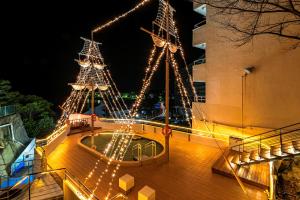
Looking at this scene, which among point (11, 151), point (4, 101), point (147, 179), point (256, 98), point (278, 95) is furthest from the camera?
point (4, 101)

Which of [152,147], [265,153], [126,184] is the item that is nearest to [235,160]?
[265,153]

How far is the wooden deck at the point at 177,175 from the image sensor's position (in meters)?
5.08

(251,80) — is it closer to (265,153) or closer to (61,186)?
(265,153)

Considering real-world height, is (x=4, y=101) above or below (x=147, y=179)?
above

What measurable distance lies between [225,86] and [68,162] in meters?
9.26

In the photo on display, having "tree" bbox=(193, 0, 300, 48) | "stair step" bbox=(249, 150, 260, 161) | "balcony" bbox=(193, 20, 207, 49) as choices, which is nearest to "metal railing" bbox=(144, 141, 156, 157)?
"stair step" bbox=(249, 150, 260, 161)

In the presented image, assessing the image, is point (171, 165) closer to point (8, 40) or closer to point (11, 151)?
point (11, 151)

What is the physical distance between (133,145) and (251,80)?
7470mm

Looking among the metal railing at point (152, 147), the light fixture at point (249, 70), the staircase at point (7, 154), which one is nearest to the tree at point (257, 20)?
the light fixture at point (249, 70)

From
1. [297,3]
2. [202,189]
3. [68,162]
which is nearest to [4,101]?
[68,162]

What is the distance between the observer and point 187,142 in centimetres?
964

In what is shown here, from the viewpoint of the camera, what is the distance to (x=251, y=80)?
29.1ft

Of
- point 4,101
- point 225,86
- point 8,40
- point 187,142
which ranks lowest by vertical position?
point 187,142

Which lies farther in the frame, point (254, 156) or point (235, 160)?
point (235, 160)
